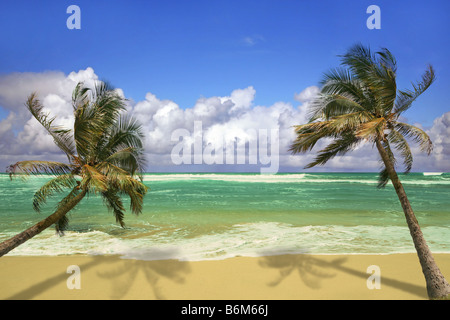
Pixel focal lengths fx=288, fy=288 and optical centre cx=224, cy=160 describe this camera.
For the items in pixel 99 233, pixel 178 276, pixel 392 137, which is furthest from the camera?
pixel 99 233

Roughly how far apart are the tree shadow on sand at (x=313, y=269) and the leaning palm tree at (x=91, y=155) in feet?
16.7

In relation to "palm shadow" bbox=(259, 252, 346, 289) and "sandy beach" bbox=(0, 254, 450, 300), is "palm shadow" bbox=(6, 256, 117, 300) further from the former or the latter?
"palm shadow" bbox=(259, 252, 346, 289)

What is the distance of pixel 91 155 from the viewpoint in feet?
26.6

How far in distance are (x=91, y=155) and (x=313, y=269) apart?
25.2 feet

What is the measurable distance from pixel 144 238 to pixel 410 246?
12.1 meters

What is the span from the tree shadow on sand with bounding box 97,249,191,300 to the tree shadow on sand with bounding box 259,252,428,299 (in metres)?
2.88

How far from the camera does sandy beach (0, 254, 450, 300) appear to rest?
7641 mm

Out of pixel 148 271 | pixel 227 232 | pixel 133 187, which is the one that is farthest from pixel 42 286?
pixel 227 232

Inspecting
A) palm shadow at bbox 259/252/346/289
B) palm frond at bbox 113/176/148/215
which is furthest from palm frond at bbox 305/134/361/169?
palm frond at bbox 113/176/148/215

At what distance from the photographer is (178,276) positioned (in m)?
8.93

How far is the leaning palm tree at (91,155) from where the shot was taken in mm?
7082

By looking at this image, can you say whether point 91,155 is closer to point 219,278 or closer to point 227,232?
point 219,278

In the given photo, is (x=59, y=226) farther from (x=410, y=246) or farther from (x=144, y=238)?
→ (x=410, y=246)
